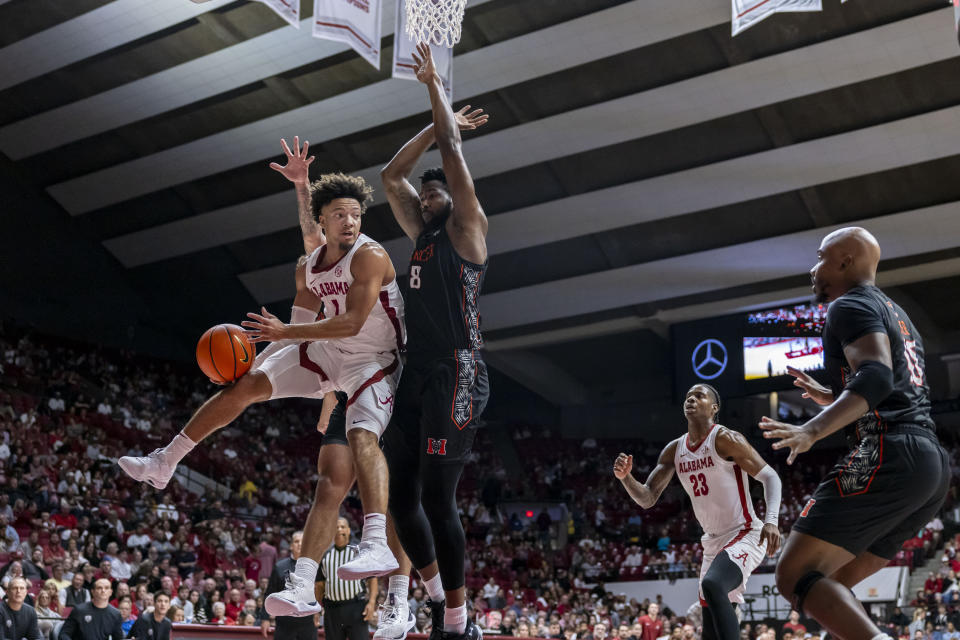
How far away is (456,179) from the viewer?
5.36 meters

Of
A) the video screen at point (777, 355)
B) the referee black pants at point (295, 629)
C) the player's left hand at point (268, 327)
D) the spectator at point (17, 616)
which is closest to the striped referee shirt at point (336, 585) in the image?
the referee black pants at point (295, 629)

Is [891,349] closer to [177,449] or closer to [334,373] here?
[334,373]

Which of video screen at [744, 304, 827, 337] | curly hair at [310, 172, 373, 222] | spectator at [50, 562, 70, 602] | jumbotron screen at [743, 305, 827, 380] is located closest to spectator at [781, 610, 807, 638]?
jumbotron screen at [743, 305, 827, 380]

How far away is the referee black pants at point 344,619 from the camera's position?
9633 millimetres

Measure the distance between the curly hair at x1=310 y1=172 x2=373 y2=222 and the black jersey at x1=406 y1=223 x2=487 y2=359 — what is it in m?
0.48

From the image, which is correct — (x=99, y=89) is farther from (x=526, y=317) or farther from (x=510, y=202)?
(x=526, y=317)

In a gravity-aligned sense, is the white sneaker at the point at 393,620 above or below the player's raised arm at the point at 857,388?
below

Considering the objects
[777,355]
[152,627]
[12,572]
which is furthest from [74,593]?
[777,355]

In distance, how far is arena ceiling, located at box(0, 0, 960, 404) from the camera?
71.7ft

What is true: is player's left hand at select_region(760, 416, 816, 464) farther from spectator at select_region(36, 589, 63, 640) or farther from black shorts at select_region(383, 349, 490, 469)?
spectator at select_region(36, 589, 63, 640)

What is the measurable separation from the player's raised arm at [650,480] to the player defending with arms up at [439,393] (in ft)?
→ 6.65

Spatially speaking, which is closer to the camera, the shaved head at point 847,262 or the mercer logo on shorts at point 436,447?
the shaved head at point 847,262

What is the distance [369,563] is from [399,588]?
2.47 ft

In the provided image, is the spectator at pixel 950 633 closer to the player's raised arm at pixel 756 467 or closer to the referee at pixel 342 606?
the player's raised arm at pixel 756 467
